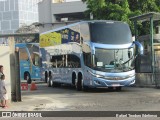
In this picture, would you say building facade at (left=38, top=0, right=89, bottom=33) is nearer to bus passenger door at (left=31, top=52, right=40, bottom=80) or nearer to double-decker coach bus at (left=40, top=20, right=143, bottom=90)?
bus passenger door at (left=31, top=52, right=40, bottom=80)

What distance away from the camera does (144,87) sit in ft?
86.2

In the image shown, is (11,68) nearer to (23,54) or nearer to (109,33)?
(109,33)

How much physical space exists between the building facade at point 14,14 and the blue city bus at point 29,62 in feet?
279

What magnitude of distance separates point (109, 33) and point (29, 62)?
16050mm

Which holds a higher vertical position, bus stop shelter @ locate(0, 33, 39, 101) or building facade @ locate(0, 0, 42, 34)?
building facade @ locate(0, 0, 42, 34)

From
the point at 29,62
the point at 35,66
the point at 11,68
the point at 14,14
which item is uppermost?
the point at 14,14

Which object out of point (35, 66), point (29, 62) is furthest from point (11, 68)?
point (29, 62)

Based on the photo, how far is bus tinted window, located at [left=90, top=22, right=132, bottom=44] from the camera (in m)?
22.5

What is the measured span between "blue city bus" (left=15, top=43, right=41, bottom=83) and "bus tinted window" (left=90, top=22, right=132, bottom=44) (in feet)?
49.4

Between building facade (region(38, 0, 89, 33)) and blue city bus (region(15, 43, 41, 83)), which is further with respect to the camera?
building facade (region(38, 0, 89, 33))

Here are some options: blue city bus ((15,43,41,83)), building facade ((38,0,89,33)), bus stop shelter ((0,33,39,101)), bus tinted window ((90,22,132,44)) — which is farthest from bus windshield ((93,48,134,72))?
building facade ((38,0,89,33))

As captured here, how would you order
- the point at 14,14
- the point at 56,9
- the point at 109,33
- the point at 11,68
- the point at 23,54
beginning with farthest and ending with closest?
the point at 14,14 → the point at 56,9 → the point at 23,54 → the point at 109,33 → the point at 11,68

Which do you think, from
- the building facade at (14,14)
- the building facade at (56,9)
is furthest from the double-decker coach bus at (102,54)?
the building facade at (14,14)

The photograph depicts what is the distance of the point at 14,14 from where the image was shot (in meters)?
125
